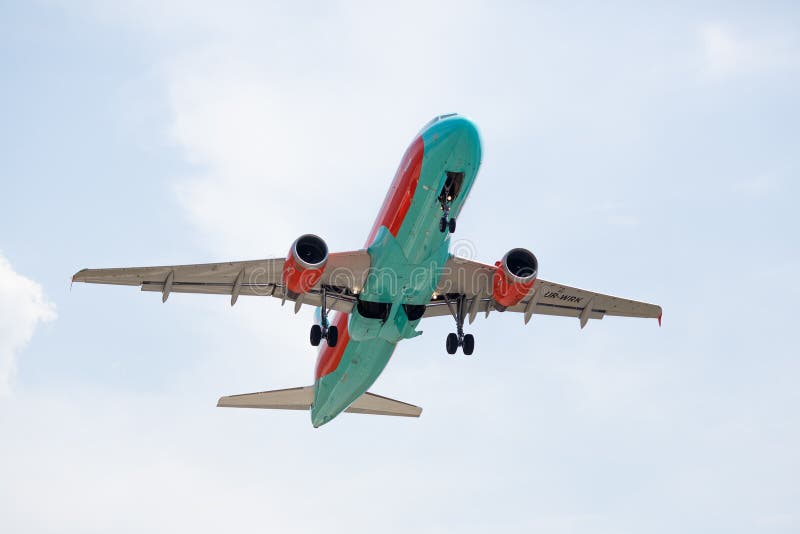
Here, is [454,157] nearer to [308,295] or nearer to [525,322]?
[308,295]

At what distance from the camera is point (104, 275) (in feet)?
83.0

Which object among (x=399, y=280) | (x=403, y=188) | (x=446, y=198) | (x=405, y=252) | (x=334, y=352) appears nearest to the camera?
(x=446, y=198)

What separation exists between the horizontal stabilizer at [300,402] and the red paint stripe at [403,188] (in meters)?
10.0

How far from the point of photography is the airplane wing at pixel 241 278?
25.6 m

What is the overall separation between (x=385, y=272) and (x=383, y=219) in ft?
4.63

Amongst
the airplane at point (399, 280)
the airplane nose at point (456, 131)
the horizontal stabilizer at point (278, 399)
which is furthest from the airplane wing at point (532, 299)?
the horizontal stabilizer at point (278, 399)

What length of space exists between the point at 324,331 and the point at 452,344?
3.93 metres

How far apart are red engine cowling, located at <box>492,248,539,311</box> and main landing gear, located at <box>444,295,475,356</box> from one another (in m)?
2.00

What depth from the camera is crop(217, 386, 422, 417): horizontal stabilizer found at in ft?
107

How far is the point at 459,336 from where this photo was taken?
2800cm

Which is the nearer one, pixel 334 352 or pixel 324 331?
pixel 324 331

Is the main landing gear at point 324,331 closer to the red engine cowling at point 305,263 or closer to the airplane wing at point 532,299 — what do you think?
the red engine cowling at point 305,263

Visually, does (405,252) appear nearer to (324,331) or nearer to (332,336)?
(324,331)

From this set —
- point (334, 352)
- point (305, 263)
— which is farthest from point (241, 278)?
point (334, 352)
